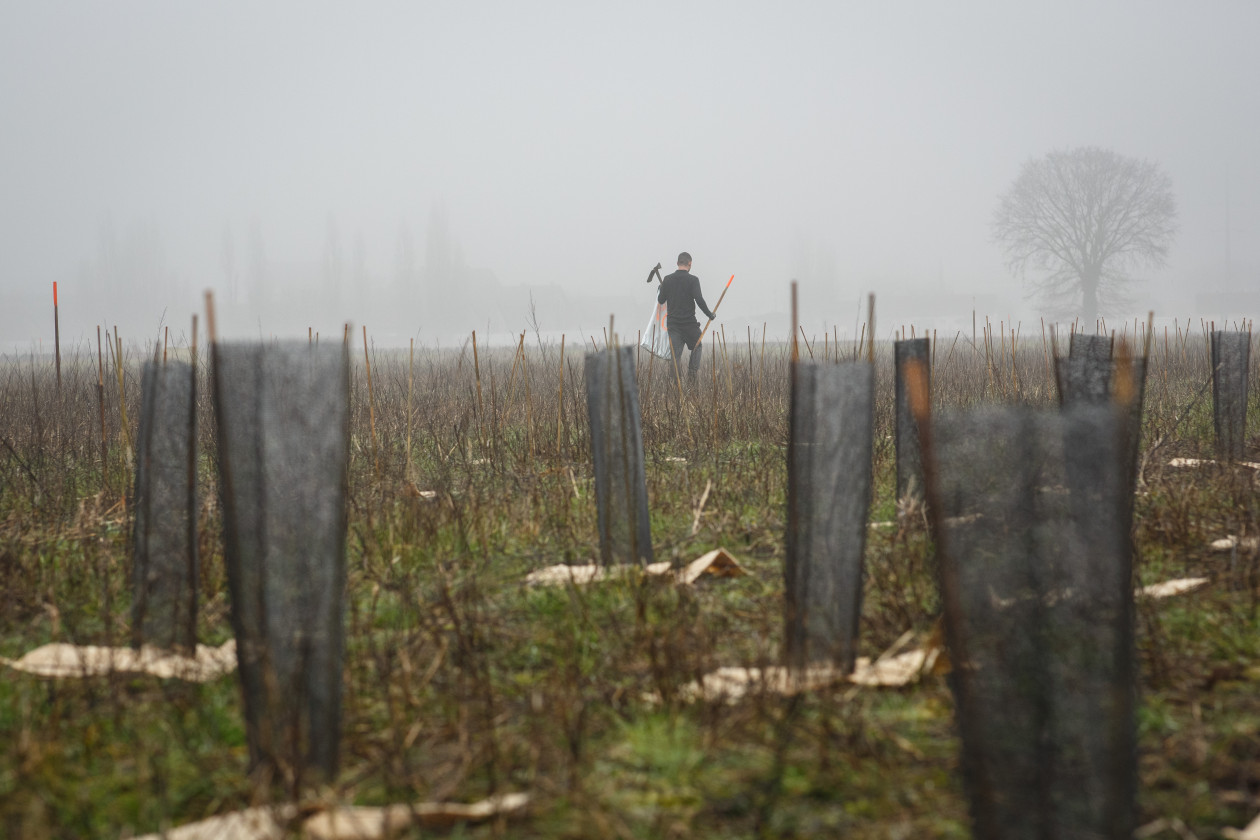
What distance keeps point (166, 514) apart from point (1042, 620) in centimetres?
214

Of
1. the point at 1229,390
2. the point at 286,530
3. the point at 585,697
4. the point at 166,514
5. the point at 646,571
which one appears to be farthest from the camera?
the point at 1229,390

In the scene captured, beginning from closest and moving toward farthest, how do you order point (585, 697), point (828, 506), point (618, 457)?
point (585, 697) → point (828, 506) → point (618, 457)

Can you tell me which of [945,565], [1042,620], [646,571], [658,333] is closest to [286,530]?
[945,565]

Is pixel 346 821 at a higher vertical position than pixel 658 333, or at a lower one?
lower

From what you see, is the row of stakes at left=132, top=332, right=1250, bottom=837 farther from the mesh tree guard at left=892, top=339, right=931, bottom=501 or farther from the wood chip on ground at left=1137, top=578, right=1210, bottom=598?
the mesh tree guard at left=892, top=339, right=931, bottom=501

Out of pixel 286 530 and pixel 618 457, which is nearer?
pixel 286 530

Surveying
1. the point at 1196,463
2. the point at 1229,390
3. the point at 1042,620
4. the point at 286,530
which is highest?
the point at 1229,390

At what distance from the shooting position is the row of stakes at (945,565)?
1.17 m

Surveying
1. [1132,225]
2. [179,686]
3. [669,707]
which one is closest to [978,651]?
[669,707]

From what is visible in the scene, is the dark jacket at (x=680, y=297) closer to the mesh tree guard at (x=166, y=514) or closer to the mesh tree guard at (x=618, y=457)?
the mesh tree guard at (x=618, y=457)

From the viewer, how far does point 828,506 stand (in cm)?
192

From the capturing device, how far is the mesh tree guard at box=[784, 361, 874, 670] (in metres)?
1.88

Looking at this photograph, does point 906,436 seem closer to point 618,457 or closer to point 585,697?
point 618,457

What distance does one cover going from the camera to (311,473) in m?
1.48
